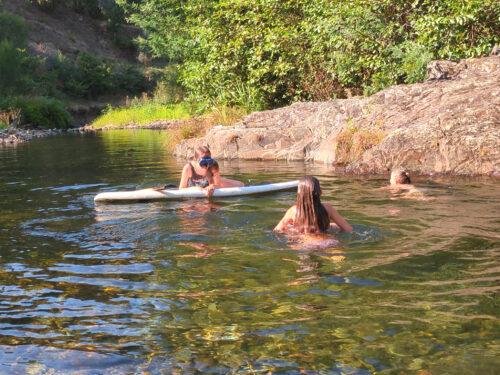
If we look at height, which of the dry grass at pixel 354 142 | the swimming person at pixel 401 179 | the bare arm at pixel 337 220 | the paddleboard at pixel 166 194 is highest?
the dry grass at pixel 354 142

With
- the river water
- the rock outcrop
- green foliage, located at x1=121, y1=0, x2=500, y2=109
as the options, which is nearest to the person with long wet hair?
the river water

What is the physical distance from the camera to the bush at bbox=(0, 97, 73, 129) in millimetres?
34812

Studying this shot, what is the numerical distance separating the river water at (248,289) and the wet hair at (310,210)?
0.96 feet

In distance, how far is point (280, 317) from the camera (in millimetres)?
4125

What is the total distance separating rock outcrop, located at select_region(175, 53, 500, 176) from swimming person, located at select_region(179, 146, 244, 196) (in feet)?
12.3

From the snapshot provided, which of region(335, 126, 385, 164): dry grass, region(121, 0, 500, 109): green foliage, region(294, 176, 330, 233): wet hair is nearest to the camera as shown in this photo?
region(294, 176, 330, 233): wet hair

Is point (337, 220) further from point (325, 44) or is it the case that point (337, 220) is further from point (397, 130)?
point (325, 44)

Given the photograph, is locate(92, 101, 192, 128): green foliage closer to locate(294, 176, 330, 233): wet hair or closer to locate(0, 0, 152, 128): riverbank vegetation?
locate(0, 0, 152, 128): riverbank vegetation

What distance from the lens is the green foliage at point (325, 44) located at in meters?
15.4

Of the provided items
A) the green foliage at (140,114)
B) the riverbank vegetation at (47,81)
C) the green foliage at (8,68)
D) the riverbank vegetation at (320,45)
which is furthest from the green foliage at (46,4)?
the riverbank vegetation at (320,45)

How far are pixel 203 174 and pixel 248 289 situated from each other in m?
5.16

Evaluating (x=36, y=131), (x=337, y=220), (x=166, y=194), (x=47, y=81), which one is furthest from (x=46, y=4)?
(x=337, y=220)

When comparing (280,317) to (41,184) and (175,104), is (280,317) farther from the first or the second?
(175,104)

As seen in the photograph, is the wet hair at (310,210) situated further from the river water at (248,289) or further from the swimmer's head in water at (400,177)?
the swimmer's head in water at (400,177)
